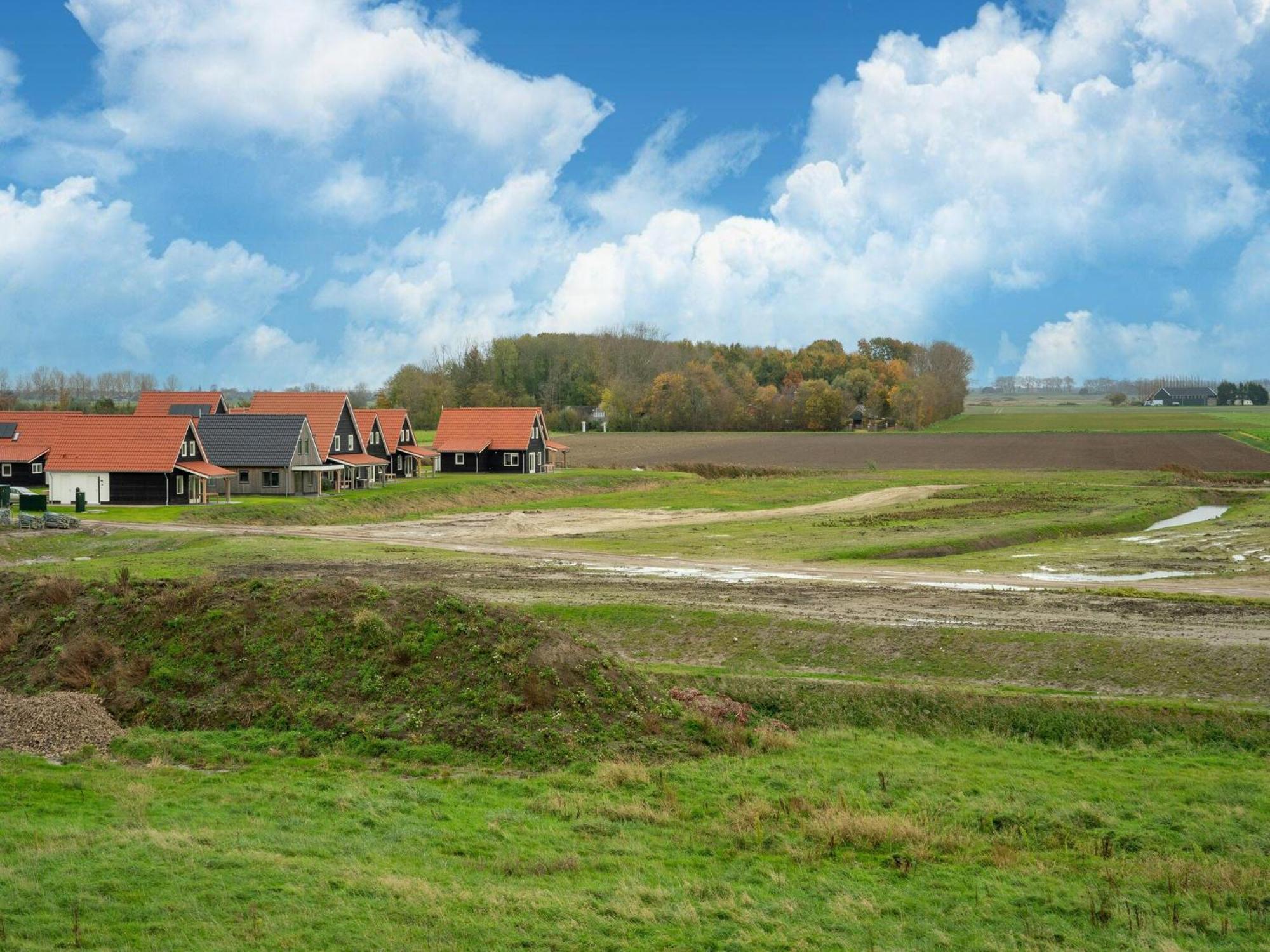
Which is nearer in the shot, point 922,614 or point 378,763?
point 378,763

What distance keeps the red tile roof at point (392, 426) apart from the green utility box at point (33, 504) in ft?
96.5

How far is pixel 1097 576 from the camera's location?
126 ft

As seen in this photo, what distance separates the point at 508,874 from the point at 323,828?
2709mm

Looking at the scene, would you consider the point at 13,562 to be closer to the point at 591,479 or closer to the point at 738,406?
the point at 591,479

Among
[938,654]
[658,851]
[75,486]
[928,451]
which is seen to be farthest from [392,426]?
[658,851]

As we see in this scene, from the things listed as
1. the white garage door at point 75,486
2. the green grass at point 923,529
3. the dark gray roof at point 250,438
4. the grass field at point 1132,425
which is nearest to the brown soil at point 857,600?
the green grass at point 923,529

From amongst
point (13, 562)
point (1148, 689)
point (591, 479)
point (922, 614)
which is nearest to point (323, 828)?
point (1148, 689)

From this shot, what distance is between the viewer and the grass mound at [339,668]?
17.8m

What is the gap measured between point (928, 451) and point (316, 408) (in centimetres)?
7123

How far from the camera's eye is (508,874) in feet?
39.9

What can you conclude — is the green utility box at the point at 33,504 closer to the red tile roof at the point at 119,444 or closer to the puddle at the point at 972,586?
the red tile roof at the point at 119,444

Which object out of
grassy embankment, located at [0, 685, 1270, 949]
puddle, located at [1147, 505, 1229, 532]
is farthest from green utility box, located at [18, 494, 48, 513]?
puddle, located at [1147, 505, 1229, 532]

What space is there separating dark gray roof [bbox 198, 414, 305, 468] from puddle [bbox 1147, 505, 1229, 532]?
48.3 metres

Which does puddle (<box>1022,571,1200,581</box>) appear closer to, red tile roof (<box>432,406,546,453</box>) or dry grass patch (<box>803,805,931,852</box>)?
dry grass patch (<box>803,805,931,852</box>)
